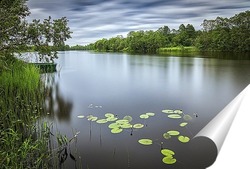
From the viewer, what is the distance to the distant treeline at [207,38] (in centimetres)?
3538

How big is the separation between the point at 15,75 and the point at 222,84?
6.95 m

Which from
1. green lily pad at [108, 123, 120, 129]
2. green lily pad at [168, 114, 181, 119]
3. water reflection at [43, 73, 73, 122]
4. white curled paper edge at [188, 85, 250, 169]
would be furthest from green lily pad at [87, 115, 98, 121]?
white curled paper edge at [188, 85, 250, 169]

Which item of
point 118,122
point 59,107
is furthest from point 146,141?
point 59,107

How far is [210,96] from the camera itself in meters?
6.92

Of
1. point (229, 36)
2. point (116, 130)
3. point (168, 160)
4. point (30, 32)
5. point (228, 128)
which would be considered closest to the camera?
point (228, 128)

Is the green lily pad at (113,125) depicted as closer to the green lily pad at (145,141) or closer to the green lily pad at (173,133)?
the green lily pad at (145,141)

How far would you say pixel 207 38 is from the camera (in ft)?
125

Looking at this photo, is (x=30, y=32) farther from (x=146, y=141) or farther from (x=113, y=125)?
(x=146, y=141)

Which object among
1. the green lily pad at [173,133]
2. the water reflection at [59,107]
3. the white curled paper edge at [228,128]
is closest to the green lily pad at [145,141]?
the green lily pad at [173,133]

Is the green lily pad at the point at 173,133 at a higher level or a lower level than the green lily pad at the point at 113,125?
lower

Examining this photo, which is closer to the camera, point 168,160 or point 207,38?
point 168,160

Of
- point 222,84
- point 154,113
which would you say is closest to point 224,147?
point 154,113

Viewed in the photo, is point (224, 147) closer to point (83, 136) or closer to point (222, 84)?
point (83, 136)

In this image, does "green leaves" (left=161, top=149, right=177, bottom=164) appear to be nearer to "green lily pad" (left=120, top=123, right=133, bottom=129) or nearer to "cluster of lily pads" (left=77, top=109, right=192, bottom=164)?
"cluster of lily pads" (left=77, top=109, right=192, bottom=164)
